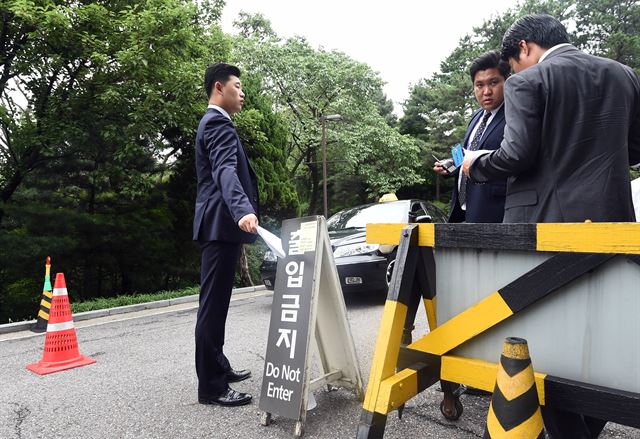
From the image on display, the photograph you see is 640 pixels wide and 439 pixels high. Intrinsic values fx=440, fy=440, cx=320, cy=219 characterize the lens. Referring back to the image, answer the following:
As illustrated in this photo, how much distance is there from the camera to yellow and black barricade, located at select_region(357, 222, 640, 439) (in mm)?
1412

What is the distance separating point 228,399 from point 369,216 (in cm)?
473

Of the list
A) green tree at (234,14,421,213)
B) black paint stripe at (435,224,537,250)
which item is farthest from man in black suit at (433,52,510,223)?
green tree at (234,14,421,213)

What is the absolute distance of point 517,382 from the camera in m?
1.40

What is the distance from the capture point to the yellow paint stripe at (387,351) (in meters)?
1.72

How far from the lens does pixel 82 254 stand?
32.1 ft

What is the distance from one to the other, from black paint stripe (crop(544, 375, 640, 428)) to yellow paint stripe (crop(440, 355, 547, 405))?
0.04 m

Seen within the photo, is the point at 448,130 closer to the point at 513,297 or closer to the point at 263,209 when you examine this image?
the point at 263,209

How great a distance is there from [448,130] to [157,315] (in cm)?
2757

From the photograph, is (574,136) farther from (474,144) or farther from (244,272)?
(244,272)

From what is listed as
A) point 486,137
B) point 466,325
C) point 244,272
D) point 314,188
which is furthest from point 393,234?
point 314,188

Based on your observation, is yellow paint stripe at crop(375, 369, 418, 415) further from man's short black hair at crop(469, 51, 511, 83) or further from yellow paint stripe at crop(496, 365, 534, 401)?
man's short black hair at crop(469, 51, 511, 83)

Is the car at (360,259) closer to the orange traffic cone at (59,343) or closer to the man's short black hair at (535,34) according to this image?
the orange traffic cone at (59,343)

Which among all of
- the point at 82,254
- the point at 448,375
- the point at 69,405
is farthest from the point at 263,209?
the point at 448,375

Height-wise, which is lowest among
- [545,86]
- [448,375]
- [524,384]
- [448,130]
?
[448,375]
